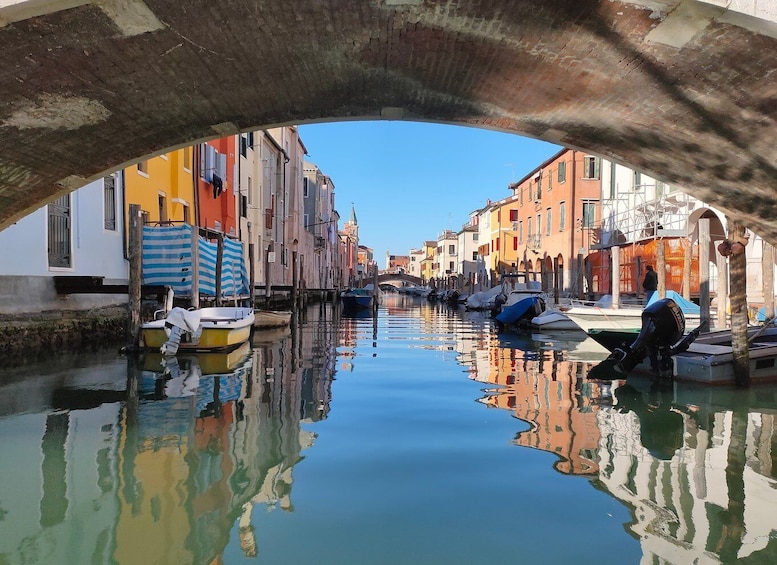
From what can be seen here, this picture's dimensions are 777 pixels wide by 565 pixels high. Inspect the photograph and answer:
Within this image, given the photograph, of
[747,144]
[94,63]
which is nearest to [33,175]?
[94,63]

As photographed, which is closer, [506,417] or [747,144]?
[747,144]

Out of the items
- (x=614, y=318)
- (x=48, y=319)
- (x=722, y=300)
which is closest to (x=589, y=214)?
(x=722, y=300)

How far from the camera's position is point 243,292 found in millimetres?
19234

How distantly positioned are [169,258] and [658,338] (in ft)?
33.9

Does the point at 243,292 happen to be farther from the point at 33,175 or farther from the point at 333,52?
the point at 333,52

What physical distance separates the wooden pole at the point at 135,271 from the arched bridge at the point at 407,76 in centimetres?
485

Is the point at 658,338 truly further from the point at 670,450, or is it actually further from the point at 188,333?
the point at 188,333

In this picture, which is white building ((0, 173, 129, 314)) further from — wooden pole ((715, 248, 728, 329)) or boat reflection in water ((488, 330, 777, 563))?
wooden pole ((715, 248, 728, 329))

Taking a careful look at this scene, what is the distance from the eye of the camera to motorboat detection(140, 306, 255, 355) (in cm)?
1136

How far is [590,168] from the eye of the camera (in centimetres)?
2997

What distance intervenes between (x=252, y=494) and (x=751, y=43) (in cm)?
428

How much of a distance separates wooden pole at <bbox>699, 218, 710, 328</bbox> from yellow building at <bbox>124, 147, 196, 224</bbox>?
431 inches

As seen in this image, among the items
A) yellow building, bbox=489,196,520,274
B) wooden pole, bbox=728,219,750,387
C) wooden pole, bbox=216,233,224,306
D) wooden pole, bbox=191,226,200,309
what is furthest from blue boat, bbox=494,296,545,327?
yellow building, bbox=489,196,520,274

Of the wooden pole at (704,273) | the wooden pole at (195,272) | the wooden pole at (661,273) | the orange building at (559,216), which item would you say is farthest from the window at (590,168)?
the wooden pole at (195,272)
